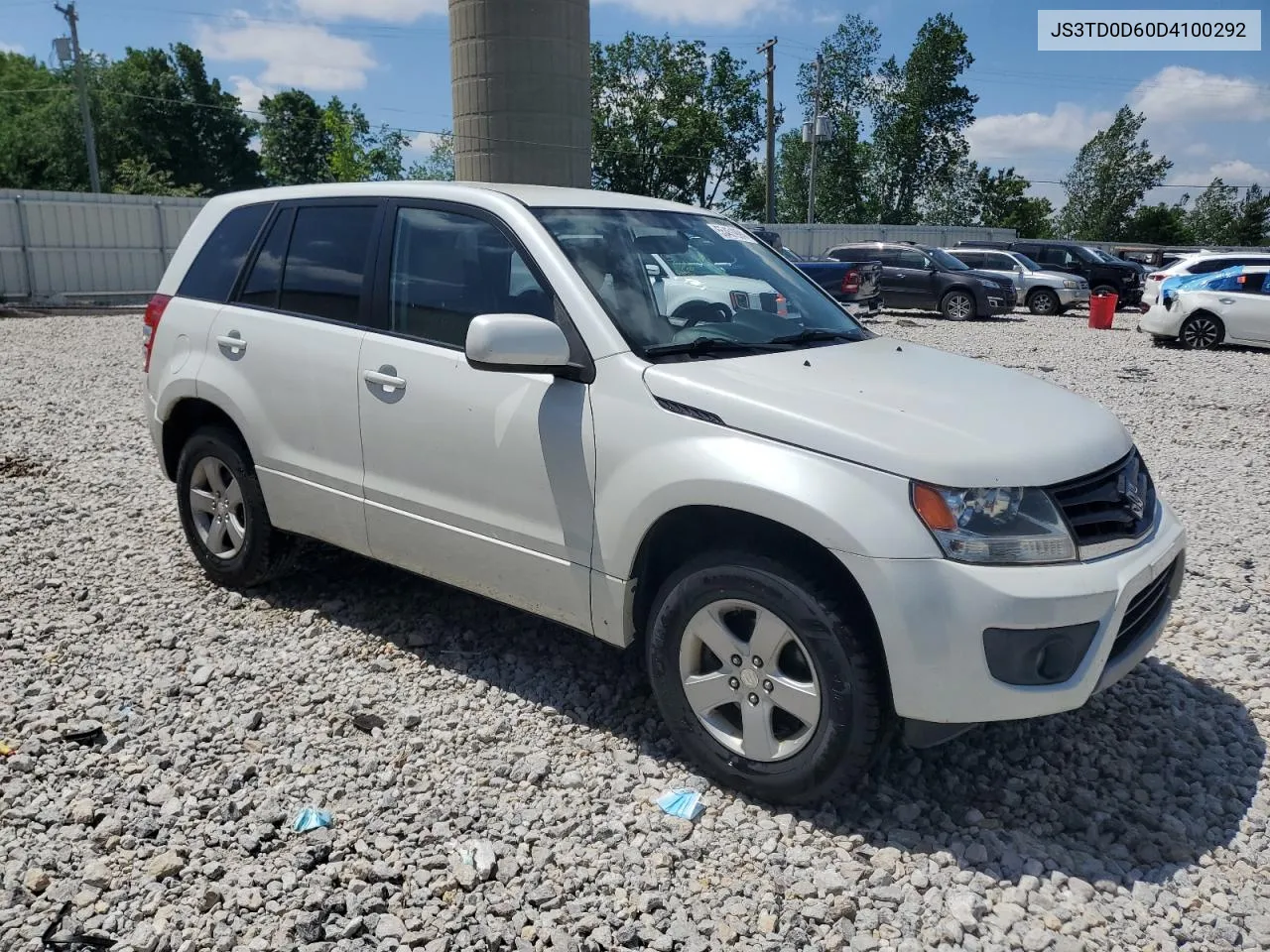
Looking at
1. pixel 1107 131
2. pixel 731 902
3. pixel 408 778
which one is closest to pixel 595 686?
pixel 408 778

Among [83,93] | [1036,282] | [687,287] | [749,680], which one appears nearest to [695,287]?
[687,287]

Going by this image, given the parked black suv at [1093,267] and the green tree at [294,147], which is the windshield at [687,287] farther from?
the green tree at [294,147]

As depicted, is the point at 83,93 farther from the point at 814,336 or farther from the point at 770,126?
the point at 814,336

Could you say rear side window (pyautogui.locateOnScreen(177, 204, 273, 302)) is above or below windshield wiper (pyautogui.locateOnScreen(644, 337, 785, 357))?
above

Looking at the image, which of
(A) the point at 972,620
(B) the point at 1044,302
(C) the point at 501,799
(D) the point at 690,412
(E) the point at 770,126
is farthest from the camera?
(E) the point at 770,126

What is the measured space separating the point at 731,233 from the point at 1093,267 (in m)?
25.6

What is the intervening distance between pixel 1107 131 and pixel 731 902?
79.9 meters

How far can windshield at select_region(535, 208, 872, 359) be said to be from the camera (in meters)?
3.56

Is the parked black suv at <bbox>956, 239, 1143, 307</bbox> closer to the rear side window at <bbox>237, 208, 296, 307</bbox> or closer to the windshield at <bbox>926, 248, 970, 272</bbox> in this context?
the windshield at <bbox>926, 248, 970, 272</bbox>

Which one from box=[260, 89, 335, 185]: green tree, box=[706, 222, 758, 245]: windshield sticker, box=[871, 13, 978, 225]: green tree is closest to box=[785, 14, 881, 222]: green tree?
box=[871, 13, 978, 225]: green tree

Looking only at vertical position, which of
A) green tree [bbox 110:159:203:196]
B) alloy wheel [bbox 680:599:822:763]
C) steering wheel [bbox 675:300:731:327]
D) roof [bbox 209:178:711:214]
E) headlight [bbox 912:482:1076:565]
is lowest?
alloy wheel [bbox 680:599:822:763]

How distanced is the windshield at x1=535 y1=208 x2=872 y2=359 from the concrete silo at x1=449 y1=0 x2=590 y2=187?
11126mm

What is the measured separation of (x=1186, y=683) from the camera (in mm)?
4129

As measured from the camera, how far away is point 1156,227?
70062 millimetres
